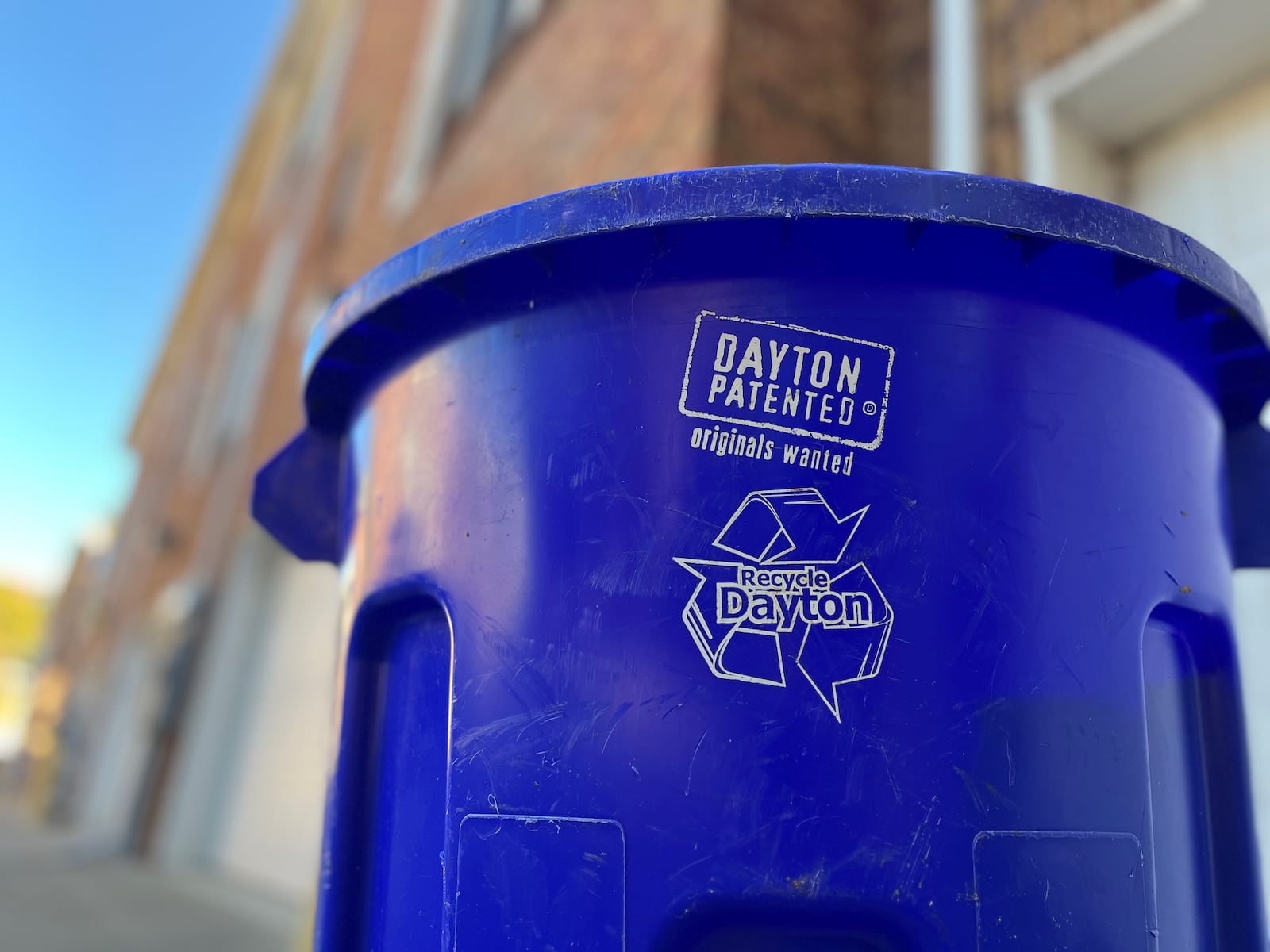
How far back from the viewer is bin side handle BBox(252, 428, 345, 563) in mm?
1711

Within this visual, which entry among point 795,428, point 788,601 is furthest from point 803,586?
point 795,428

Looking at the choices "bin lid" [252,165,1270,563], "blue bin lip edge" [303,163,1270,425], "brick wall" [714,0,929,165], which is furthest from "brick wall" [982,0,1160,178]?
"blue bin lip edge" [303,163,1270,425]

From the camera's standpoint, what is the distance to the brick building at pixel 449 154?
3334mm

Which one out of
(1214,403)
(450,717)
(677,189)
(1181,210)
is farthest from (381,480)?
(1181,210)

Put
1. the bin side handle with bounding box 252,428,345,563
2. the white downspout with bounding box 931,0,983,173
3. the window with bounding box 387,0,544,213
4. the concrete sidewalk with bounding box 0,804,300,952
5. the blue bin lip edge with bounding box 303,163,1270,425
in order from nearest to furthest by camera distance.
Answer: the blue bin lip edge with bounding box 303,163,1270,425, the bin side handle with bounding box 252,428,345,563, the white downspout with bounding box 931,0,983,173, the concrete sidewalk with bounding box 0,804,300,952, the window with bounding box 387,0,544,213

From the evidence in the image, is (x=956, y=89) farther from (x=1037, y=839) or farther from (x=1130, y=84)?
(x=1037, y=839)

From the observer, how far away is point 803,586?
1075mm

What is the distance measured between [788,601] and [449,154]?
704 centimetres

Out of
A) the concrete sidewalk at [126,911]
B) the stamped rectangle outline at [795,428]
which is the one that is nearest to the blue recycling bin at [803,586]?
the stamped rectangle outline at [795,428]

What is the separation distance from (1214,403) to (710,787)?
947mm

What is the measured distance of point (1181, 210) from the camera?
3.26 m

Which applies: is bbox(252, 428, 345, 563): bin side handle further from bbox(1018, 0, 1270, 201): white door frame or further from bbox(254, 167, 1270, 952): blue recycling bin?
bbox(1018, 0, 1270, 201): white door frame

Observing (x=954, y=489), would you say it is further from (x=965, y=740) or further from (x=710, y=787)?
(x=710, y=787)

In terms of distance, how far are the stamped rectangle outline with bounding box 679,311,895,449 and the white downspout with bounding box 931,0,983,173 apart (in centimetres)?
265
